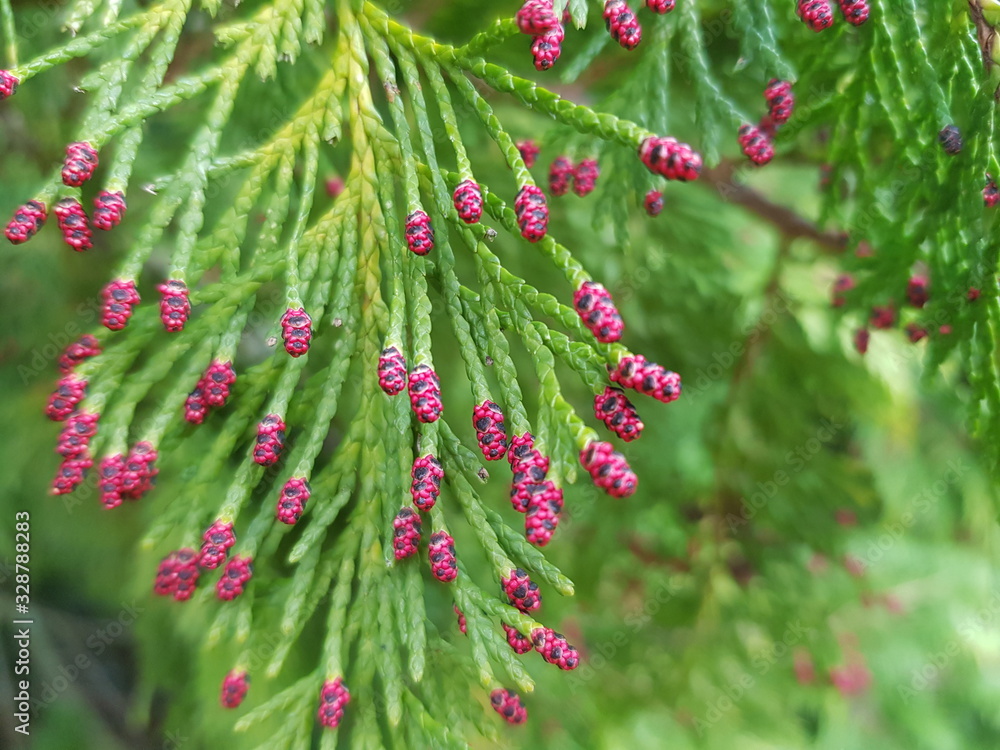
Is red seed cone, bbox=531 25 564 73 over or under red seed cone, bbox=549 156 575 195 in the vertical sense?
under

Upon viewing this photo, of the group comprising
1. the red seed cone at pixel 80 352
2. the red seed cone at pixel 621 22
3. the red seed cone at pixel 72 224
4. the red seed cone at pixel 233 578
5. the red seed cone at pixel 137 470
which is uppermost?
the red seed cone at pixel 621 22

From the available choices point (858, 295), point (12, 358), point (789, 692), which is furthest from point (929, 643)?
point (12, 358)

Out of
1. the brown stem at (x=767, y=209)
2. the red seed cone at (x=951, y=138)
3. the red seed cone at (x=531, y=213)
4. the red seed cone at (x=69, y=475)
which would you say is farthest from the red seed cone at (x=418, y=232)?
the brown stem at (x=767, y=209)

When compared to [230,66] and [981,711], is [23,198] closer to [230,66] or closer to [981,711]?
[230,66]

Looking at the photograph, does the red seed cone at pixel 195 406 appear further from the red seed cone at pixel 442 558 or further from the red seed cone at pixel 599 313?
the red seed cone at pixel 599 313

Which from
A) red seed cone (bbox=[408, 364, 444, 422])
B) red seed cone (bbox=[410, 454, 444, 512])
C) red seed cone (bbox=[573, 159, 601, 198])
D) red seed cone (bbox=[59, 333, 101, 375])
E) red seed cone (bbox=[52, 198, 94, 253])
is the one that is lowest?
red seed cone (bbox=[410, 454, 444, 512])

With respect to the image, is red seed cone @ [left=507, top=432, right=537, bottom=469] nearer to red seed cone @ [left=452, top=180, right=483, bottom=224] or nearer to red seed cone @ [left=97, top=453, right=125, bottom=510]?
red seed cone @ [left=452, top=180, right=483, bottom=224]
